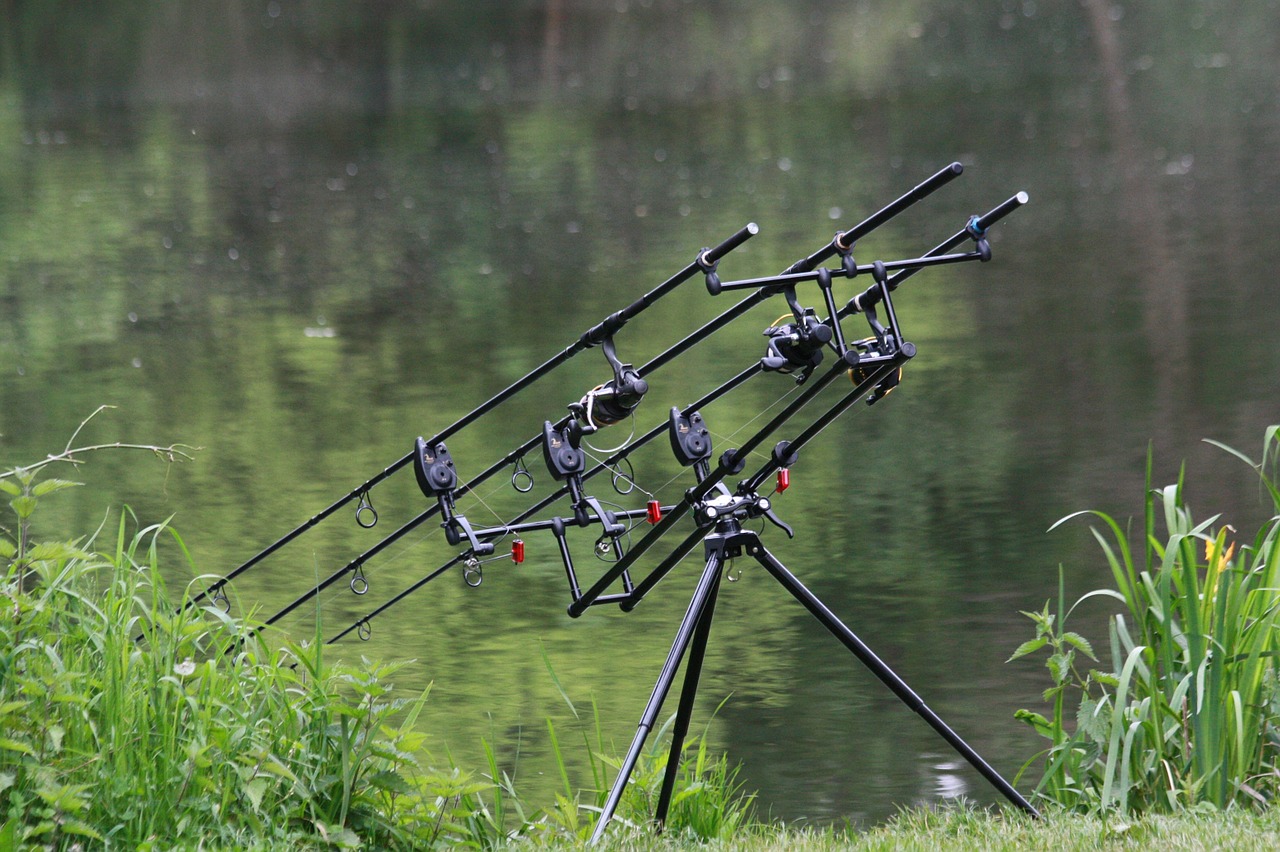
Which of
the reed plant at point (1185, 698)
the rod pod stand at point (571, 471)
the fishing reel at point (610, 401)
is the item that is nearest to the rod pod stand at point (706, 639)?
the rod pod stand at point (571, 471)

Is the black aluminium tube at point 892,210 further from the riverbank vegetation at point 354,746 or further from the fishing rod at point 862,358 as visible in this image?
the riverbank vegetation at point 354,746

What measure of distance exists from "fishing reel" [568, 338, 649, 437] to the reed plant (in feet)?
4.29

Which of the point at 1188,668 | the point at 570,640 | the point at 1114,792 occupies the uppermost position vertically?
the point at 1188,668

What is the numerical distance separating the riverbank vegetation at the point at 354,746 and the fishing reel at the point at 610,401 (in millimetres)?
823

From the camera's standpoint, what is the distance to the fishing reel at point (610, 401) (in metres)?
3.57

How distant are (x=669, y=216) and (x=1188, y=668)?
12143 millimetres

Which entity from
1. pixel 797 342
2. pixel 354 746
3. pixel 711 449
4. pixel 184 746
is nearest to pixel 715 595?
pixel 711 449

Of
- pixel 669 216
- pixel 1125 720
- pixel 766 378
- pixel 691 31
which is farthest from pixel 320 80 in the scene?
pixel 1125 720

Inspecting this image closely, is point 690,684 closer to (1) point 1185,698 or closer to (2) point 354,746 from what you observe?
(2) point 354,746

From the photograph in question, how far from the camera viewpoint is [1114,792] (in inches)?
Result: 165

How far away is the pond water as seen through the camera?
6.41 metres

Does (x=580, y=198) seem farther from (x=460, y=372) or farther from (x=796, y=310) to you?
(x=796, y=310)

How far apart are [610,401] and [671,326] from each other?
29.0 ft

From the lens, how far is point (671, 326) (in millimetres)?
12430
